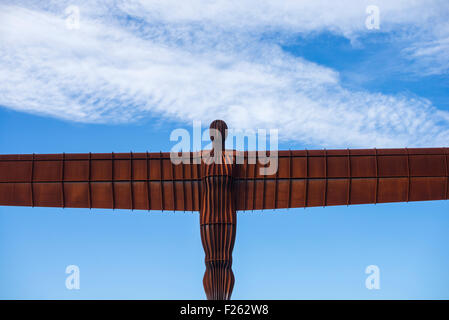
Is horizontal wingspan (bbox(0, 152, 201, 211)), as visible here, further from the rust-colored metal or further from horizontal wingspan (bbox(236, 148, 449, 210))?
horizontal wingspan (bbox(236, 148, 449, 210))

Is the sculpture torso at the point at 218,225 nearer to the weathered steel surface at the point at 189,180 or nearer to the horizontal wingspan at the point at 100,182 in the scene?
the weathered steel surface at the point at 189,180

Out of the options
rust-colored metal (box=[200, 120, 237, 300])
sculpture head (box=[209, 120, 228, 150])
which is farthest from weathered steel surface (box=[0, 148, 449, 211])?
sculpture head (box=[209, 120, 228, 150])

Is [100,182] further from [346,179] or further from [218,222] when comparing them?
[346,179]

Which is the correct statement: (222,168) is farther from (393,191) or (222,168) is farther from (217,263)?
(393,191)

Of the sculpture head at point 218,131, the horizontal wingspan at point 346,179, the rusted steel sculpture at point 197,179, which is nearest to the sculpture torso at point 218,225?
the sculpture head at point 218,131

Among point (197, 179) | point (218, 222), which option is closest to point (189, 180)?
point (197, 179)

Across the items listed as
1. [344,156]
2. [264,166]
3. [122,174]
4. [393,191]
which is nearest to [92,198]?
[122,174]
